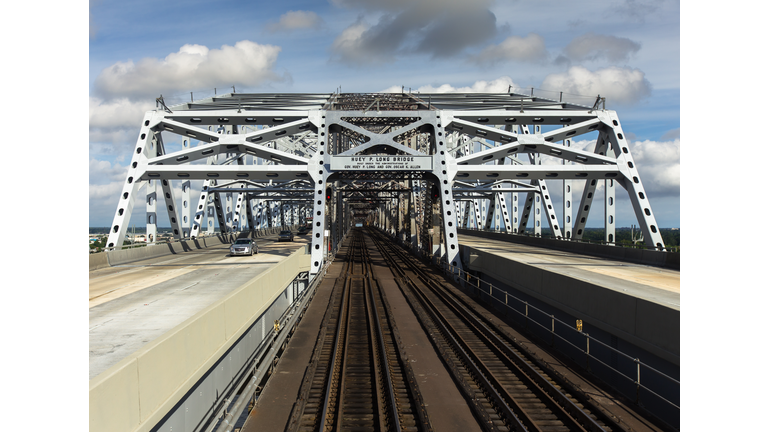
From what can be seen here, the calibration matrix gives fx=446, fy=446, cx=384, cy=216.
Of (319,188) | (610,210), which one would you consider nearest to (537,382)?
(319,188)

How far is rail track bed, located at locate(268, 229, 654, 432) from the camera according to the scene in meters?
8.39

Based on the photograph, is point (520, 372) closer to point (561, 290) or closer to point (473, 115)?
point (561, 290)

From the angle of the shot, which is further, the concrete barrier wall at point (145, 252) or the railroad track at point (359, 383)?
the concrete barrier wall at point (145, 252)

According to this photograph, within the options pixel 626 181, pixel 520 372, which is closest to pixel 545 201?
pixel 626 181

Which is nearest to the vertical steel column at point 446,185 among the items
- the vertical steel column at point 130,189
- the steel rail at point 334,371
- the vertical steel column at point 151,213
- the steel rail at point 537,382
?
the steel rail at point 334,371

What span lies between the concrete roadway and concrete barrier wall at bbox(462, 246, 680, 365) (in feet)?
34.0

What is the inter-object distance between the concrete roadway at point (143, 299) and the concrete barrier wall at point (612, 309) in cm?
1037

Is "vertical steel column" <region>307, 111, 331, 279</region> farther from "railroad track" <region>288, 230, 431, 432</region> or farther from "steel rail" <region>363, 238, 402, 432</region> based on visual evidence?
"railroad track" <region>288, 230, 431, 432</region>

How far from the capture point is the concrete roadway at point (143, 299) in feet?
29.5

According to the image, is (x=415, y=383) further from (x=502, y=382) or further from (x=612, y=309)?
(x=612, y=309)

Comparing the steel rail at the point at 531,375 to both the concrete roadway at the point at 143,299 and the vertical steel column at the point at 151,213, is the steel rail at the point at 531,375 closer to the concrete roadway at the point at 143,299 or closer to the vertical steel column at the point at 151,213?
the concrete roadway at the point at 143,299

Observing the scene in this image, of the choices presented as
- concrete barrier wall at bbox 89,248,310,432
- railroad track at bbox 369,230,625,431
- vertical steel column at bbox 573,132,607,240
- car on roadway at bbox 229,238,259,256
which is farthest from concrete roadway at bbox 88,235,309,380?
vertical steel column at bbox 573,132,607,240

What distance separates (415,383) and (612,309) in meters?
5.29
